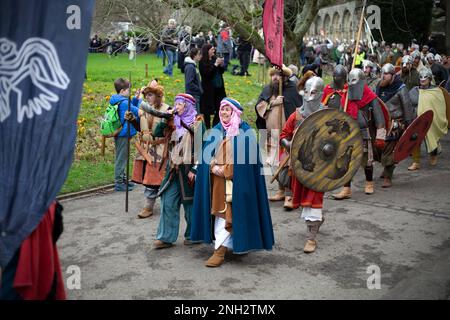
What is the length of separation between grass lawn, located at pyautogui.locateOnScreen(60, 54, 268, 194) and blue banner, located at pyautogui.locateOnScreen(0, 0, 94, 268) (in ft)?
17.5

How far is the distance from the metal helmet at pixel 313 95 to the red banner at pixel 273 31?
0.84 m

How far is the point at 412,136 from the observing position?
30.9 feet

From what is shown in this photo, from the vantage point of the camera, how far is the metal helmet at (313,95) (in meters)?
7.14

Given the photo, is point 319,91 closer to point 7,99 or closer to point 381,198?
point 381,198

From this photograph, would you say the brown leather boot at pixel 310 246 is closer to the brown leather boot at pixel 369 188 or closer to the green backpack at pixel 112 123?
the brown leather boot at pixel 369 188

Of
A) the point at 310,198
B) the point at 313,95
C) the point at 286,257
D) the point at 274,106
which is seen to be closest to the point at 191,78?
the point at 274,106

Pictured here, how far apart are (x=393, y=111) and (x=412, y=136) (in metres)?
0.52

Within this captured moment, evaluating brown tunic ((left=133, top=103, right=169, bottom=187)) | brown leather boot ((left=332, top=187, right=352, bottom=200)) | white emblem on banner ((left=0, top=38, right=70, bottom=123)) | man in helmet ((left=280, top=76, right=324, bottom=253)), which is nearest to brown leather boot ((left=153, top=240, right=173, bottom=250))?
brown tunic ((left=133, top=103, right=169, bottom=187))

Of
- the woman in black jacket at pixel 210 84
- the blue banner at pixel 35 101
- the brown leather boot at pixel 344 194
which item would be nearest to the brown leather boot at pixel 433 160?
the brown leather boot at pixel 344 194

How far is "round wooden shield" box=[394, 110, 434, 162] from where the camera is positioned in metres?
9.30

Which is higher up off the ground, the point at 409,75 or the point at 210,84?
the point at 409,75

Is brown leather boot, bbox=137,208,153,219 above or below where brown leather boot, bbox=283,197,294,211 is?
below

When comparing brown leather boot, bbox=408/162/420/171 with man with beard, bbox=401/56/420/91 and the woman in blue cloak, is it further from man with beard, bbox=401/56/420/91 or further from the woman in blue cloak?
the woman in blue cloak

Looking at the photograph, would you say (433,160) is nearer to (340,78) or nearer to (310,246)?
(340,78)
